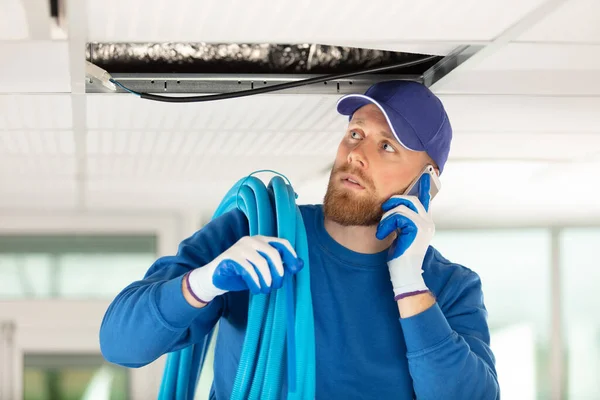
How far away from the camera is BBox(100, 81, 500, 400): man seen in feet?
5.67

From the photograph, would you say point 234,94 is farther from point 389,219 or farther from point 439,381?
point 439,381

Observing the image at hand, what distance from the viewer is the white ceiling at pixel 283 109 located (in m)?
1.45

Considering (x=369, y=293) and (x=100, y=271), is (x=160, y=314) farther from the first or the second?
(x=100, y=271)

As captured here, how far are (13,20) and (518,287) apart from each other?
13.1ft

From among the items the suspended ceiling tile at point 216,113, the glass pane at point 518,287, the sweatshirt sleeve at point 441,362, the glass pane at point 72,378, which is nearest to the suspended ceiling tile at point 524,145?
the suspended ceiling tile at point 216,113

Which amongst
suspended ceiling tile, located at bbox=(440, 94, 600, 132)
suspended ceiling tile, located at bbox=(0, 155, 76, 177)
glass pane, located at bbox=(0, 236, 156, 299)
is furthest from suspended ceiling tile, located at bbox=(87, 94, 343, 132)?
glass pane, located at bbox=(0, 236, 156, 299)

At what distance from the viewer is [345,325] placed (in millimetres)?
1875

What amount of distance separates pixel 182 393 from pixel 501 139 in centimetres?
121

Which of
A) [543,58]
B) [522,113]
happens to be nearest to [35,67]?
[543,58]

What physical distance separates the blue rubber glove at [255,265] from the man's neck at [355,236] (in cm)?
44

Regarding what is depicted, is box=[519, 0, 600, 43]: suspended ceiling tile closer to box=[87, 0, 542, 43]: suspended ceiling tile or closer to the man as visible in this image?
box=[87, 0, 542, 43]: suspended ceiling tile

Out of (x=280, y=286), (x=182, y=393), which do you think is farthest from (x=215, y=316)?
(x=280, y=286)

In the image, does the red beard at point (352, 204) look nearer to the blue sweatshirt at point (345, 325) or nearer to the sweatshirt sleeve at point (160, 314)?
the blue sweatshirt at point (345, 325)

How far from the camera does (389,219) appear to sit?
1.84 meters
